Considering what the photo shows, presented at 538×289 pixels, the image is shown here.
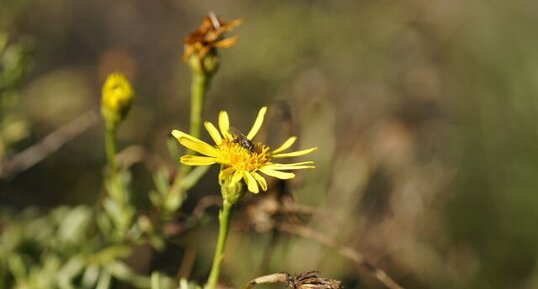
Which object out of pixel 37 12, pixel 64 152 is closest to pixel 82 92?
pixel 64 152

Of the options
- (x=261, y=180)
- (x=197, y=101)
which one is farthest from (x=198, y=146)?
(x=197, y=101)

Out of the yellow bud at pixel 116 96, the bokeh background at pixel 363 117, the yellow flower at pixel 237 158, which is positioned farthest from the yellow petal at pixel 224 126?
the bokeh background at pixel 363 117

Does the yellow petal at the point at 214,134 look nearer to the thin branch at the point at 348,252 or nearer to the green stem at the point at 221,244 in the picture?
the green stem at the point at 221,244

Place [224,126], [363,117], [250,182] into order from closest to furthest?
[250,182] → [224,126] → [363,117]

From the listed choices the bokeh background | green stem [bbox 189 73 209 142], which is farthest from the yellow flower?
the bokeh background

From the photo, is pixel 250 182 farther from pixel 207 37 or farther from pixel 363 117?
pixel 363 117
